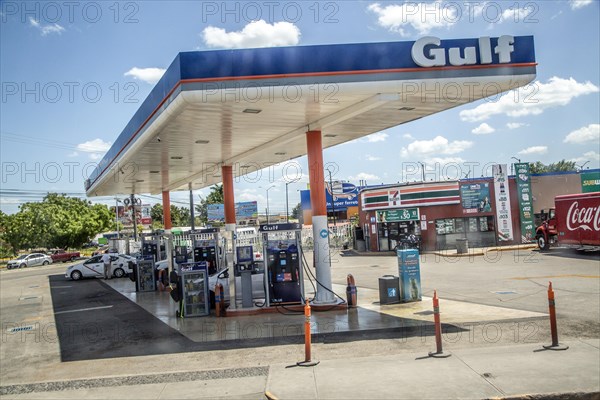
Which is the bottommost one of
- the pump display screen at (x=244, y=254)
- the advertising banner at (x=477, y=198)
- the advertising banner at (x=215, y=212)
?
the pump display screen at (x=244, y=254)

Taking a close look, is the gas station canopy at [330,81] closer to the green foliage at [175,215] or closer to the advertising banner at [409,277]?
the advertising banner at [409,277]

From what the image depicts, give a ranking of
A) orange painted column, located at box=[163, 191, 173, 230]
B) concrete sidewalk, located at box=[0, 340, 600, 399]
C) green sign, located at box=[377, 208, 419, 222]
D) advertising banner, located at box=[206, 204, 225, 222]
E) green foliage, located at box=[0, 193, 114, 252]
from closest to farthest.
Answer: concrete sidewalk, located at box=[0, 340, 600, 399], orange painted column, located at box=[163, 191, 173, 230], green sign, located at box=[377, 208, 419, 222], green foliage, located at box=[0, 193, 114, 252], advertising banner, located at box=[206, 204, 225, 222]

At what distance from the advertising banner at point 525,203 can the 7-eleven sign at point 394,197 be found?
27.3 feet

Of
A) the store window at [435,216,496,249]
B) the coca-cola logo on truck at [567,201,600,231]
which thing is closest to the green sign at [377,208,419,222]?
the store window at [435,216,496,249]

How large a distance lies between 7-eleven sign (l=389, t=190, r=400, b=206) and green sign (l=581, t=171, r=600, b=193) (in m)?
13.9

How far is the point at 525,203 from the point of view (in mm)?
33688

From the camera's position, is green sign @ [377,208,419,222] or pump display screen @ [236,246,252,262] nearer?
pump display screen @ [236,246,252,262]

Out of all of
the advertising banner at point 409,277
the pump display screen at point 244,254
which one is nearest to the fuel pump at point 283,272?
the pump display screen at point 244,254

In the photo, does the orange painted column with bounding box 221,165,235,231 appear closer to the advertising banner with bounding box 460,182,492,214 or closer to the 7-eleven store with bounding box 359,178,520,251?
the 7-eleven store with bounding box 359,178,520,251

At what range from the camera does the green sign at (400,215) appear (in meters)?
34.4

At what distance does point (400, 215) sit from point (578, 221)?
1212cm

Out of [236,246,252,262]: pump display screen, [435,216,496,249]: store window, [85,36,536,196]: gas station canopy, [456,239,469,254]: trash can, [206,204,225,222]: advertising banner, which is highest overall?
[85,36,536,196]: gas station canopy

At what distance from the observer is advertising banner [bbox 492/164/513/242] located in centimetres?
3369

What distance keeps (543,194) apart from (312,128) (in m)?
26.8
